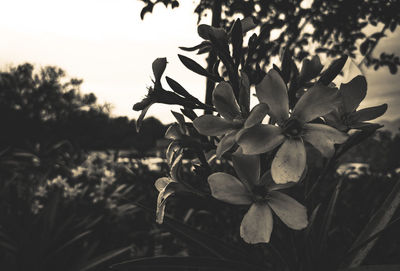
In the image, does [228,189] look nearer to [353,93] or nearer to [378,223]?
[353,93]

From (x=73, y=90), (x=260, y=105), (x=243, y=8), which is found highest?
(x=73, y=90)

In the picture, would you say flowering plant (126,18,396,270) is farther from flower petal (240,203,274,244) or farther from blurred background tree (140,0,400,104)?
blurred background tree (140,0,400,104)

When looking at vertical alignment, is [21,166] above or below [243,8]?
below

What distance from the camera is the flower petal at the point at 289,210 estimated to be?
0.45 metres

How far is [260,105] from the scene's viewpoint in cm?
44

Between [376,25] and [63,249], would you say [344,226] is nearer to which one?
[63,249]

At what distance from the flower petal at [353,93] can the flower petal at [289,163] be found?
0.47 feet

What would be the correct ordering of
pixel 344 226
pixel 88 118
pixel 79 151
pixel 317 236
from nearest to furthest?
1. pixel 317 236
2. pixel 344 226
3. pixel 79 151
4. pixel 88 118

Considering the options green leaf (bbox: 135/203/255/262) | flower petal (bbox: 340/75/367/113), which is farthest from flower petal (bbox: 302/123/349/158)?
green leaf (bbox: 135/203/255/262)

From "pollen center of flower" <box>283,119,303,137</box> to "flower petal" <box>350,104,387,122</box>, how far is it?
130 millimetres

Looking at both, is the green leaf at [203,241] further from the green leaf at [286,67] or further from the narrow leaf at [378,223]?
the green leaf at [286,67]

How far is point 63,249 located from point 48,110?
2396 cm

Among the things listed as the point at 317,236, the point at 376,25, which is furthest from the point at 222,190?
the point at 376,25

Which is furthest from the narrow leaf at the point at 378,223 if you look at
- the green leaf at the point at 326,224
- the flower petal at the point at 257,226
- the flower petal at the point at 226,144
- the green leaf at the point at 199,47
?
the green leaf at the point at 199,47
